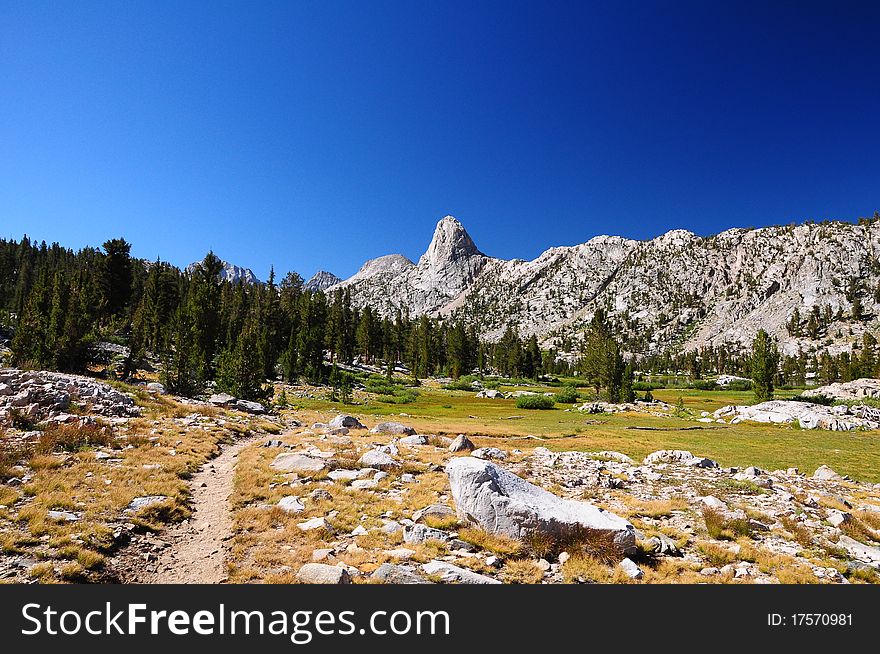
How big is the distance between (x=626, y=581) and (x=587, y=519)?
162 centimetres

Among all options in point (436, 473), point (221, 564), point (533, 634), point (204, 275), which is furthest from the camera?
point (204, 275)

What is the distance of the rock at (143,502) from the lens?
11607 millimetres

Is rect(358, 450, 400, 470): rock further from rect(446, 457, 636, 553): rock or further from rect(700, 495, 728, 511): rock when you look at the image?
rect(700, 495, 728, 511): rock

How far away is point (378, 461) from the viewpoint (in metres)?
18.6

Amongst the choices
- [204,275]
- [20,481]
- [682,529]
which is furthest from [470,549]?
[204,275]

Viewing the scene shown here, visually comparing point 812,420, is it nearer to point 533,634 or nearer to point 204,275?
point 533,634

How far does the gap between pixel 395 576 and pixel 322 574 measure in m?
1.52

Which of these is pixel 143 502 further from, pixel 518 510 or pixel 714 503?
pixel 714 503

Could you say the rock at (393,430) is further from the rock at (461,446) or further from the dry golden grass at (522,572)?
the dry golden grass at (522,572)

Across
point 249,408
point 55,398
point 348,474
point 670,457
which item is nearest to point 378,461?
point 348,474

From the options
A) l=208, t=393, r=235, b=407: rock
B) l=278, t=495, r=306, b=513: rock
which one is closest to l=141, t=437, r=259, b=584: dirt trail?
l=278, t=495, r=306, b=513: rock

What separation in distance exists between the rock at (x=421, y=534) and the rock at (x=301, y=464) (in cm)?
784

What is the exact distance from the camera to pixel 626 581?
8383 millimetres

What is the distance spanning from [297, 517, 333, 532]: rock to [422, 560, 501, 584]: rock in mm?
3716
